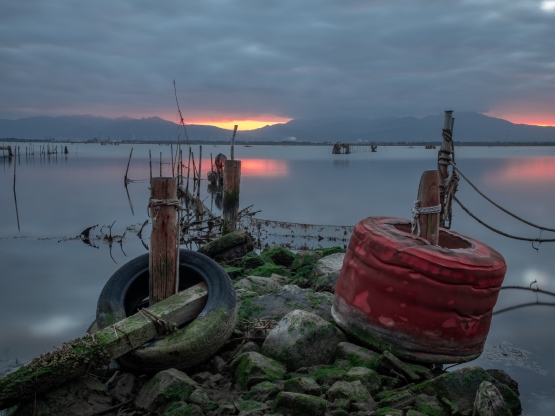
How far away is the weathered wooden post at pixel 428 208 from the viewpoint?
602 cm

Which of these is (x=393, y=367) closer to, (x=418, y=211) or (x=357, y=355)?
(x=357, y=355)

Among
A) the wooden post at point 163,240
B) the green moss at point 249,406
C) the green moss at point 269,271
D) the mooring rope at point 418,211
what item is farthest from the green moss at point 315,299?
the green moss at point 249,406

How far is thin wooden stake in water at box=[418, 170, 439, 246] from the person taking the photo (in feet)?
19.8

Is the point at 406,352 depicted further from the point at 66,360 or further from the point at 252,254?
the point at 252,254

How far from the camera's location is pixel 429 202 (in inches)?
238

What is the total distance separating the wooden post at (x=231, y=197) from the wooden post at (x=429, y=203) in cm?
917

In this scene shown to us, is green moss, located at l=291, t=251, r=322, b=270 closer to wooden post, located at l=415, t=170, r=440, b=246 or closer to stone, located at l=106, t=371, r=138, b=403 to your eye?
wooden post, located at l=415, t=170, r=440, b=246

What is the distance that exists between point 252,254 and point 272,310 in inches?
173

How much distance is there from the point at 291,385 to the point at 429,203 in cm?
276

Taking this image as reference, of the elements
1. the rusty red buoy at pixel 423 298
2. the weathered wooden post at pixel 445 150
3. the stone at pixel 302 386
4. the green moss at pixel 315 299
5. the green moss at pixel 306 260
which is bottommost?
the green moss at pixel 306 260

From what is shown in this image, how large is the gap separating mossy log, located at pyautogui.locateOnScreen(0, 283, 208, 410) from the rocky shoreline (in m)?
0.17

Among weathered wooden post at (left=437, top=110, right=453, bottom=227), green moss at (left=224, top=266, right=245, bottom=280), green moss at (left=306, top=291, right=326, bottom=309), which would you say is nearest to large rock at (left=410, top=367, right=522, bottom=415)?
green moss at (left=306, top=291, right=326, bottom=309)

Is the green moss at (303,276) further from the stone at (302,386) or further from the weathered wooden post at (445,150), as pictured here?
the stone at (302,386)

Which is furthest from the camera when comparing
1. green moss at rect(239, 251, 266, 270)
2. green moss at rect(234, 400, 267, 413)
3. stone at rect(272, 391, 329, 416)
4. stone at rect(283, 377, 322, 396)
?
green moss at rect(239, 251, 266, 270)
